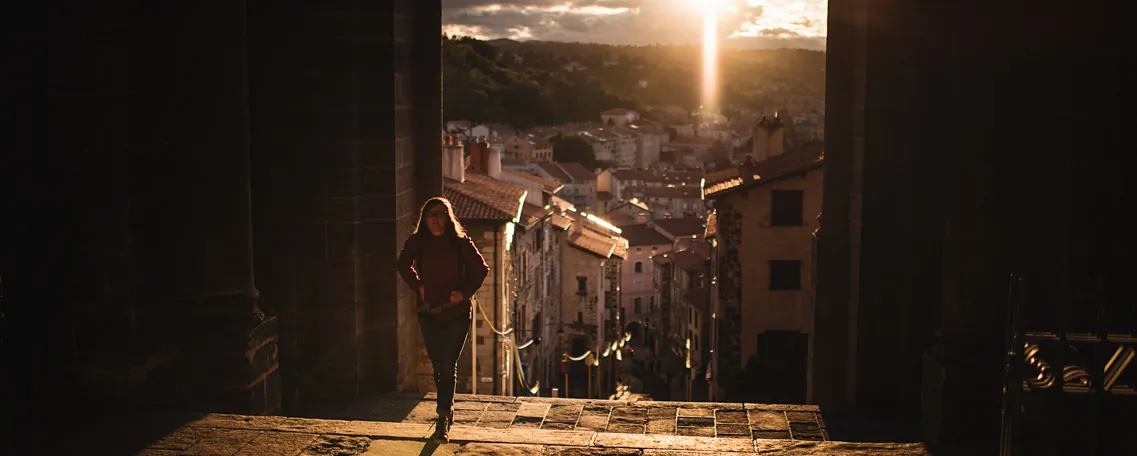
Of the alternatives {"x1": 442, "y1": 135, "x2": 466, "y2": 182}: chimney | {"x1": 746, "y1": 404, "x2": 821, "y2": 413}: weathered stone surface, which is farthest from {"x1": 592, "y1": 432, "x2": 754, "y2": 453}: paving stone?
{"x1": 442, "y1": 135, "x2": 466, "y2": 182}: chimney

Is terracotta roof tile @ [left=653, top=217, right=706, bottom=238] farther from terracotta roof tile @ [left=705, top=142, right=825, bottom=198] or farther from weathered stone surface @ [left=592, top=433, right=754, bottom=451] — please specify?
weathered stone surface @ [left=592, top=433, right=754, bottom=451]

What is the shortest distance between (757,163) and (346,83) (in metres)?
18.7

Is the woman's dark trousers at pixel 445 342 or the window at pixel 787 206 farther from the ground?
the woman's dark trousers at pixel 445 342

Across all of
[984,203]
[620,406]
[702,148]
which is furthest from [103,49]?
[702,148]

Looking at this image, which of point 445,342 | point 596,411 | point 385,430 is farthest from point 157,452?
point 596,411

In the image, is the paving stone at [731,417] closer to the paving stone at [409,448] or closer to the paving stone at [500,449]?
the paving stone at [500,449]

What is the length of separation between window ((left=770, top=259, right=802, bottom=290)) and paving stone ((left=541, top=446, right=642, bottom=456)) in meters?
19.1

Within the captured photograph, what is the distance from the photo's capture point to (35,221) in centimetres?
726

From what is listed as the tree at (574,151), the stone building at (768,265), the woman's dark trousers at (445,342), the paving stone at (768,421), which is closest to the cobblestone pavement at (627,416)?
the paving stone at (768,421)

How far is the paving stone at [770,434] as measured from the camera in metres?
7.85

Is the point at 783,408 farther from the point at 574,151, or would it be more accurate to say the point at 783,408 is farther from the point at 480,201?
the point at 574,151

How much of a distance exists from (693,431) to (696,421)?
0.29m

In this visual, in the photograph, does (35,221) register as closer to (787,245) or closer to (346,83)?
(346,83)

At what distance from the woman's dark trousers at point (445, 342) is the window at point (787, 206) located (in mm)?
18633
